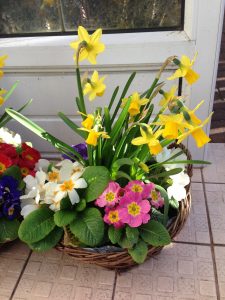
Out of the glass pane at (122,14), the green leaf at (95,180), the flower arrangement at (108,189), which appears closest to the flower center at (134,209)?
the flower arrangement at (108,189)

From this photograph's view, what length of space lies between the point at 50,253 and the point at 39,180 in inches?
12.8

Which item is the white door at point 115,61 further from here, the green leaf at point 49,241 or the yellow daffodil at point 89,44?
the green leaf at point 49,241

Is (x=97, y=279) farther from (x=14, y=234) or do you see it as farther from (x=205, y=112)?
(x=205, y=112)

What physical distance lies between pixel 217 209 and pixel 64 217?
2.31 ft

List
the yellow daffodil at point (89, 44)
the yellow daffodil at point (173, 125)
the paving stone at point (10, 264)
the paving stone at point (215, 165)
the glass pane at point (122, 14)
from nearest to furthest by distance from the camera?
the yellow daffodil at point (173, 125)
the yellow daffodil at point (89, 44)
the paving stone at point (10, 264)
the glass pane at point (122, 14)
the paving stone at point (215, 165)

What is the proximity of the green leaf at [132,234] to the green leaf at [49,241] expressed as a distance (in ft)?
0.76

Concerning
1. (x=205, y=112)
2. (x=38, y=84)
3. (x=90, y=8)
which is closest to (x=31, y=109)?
(x=38, y=84)

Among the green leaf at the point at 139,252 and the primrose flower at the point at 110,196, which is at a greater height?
the primrose flower at the point at 110,196

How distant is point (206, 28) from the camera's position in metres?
1.33

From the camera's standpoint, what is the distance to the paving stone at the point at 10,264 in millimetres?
1191

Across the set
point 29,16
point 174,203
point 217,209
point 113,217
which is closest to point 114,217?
point 113,217

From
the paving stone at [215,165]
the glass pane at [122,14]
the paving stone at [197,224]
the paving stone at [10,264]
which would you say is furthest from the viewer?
the paving stone at [215,165]

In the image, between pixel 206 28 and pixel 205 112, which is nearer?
pixel 206 28

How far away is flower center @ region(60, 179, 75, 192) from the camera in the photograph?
1086 millimetres
